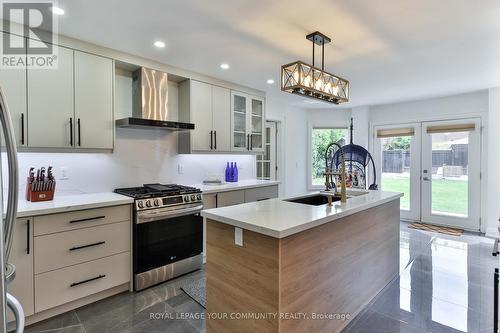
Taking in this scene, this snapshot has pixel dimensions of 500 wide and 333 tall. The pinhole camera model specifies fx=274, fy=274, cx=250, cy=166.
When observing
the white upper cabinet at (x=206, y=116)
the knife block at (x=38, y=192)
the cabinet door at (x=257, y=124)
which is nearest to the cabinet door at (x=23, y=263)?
the knife block at (x=38, y=192)

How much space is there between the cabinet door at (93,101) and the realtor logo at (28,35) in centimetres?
25

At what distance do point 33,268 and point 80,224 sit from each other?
443mm

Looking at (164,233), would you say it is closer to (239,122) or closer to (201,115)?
(201,115)

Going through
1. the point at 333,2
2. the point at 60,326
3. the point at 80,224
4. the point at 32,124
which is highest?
the point at 333,2

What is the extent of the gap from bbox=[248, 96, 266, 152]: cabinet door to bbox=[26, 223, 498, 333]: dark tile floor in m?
2.20

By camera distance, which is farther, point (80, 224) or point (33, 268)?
point (80, 224)

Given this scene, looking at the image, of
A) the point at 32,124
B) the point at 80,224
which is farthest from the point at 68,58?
the point at 80,224

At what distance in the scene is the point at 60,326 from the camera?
2.21 meters

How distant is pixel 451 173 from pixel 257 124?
3828 mm

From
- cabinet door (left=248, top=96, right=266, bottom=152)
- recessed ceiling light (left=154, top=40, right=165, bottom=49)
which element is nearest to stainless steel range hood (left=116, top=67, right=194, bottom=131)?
recessed ceiling light (left=154, top=40, right=165, bottom=49)

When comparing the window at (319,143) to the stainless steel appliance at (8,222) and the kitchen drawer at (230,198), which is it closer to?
the kitchen drawer at (230,198)

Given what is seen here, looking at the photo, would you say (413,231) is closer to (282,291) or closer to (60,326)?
(282,291)

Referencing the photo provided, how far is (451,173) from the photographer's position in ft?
17.0

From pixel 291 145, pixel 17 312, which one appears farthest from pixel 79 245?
pixel 291 145
